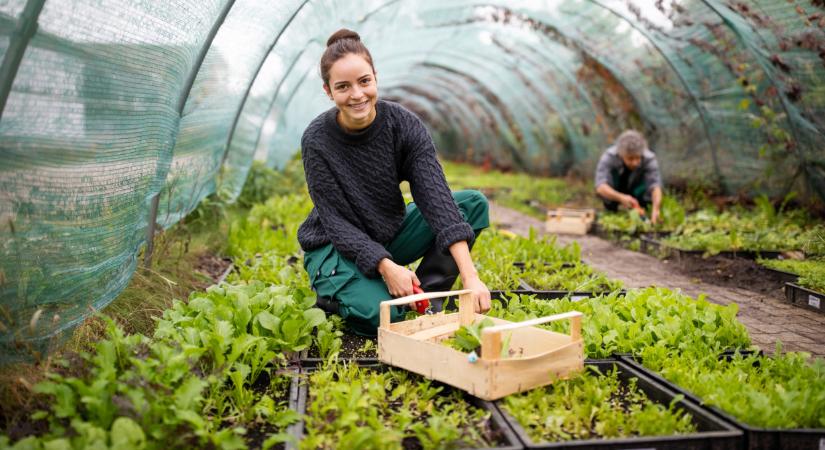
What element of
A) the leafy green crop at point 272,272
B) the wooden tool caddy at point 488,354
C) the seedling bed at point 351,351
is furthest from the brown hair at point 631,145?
the wooden tool caddy at point 488,354

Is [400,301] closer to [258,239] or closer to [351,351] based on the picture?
[351,351]

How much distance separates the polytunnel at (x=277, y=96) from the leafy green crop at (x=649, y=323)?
181cm

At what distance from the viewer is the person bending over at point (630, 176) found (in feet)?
23.6

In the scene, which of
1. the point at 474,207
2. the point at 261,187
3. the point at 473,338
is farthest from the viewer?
the point at 261,187

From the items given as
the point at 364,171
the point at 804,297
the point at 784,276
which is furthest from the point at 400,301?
the point at 784,276

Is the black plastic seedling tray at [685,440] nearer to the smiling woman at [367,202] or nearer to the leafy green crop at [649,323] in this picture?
the leafy green crop at [649,323]

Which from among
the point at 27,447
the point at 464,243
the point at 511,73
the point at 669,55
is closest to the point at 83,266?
the point at 27,447

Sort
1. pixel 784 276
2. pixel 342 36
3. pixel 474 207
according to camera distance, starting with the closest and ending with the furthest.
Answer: pixel 342 36 → pixel 474 207 → pixel 784 276

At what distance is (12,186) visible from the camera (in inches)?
87.0

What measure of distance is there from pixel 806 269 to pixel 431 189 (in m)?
2.89

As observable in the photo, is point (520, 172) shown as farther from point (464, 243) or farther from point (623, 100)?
point (464, 243)

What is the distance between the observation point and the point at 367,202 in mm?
3387

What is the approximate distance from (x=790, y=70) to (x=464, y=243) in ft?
15.2

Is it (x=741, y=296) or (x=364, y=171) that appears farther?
(x=741, y=296)
